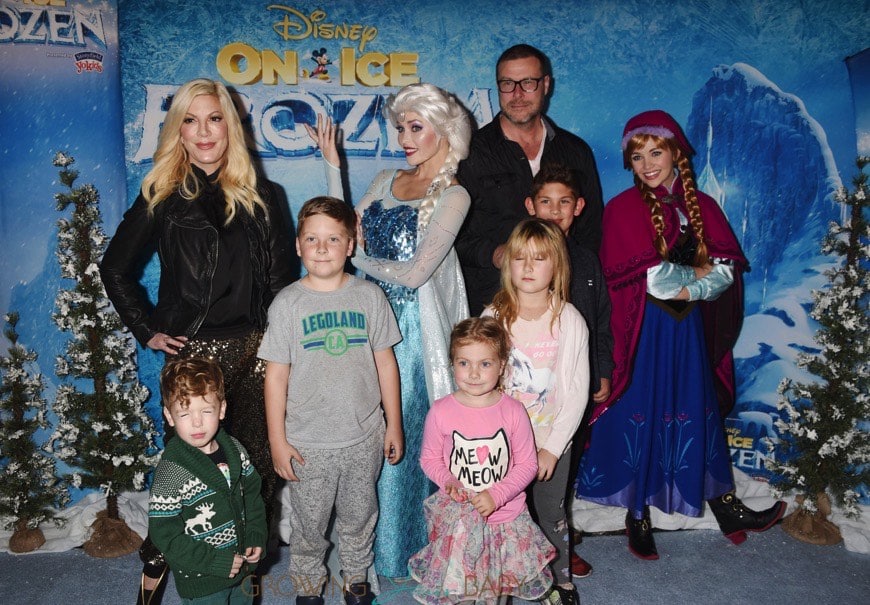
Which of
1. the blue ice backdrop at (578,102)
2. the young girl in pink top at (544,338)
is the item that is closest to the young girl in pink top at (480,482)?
the young girl in pink top at (544,338)

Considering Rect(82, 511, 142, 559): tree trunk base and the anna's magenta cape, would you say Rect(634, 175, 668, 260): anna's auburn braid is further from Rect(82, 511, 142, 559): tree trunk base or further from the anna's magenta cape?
Rect(82, 511, 142, 559): tree trunk base

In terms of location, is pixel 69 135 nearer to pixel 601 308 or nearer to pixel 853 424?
pixel 601 308

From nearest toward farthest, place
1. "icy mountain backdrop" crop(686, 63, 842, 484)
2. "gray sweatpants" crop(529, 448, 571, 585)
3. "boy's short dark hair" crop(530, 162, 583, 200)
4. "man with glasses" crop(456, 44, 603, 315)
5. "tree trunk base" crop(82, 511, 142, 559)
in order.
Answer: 1. "gray sweatpants" crop(529, 448, 571, 585)
2. "boy's short dark hair" crop(530, 162, 583, 200)
3. "man with glasses" crop(456, 44, 603, 315)
4. "tree trunk base" crop(82, 511, 142, 559)
5. "icy mountain backdrop" crop(686, 63, 842, 484)

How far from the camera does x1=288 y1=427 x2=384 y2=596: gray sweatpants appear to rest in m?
3.08

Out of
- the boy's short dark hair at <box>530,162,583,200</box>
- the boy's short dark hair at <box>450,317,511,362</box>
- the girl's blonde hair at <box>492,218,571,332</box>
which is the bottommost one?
the boy's short dark hair at <box>450,317,511,362</box>

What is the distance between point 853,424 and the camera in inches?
166

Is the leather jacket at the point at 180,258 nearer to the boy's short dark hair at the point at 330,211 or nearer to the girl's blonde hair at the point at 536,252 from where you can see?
the boy's short dark hair at the point at 330,211

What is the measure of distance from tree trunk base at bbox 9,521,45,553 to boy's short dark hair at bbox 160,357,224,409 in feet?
6.89

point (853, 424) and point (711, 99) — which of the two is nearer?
point (853, 424)

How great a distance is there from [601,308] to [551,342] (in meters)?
0.49

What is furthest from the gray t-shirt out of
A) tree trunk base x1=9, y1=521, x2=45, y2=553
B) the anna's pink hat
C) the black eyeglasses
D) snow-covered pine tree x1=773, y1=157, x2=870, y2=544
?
snow-covered pine tree x1=773, y1=157, x2=870, y2=544

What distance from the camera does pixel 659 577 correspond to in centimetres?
386

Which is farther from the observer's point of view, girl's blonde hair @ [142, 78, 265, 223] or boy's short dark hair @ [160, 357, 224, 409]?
girl's blonde hair @ [142, 78, 265, 223]

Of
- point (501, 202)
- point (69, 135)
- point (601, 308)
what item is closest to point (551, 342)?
point (601, 308)
